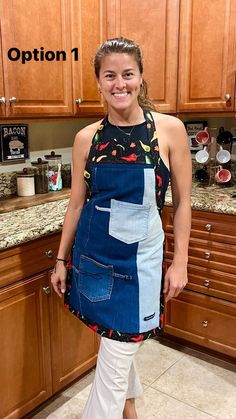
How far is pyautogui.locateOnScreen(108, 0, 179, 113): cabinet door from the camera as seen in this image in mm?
2328

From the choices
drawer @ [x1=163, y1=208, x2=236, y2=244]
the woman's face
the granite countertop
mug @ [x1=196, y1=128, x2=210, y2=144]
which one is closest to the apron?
the woman's face

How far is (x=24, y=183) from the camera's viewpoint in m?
2.28

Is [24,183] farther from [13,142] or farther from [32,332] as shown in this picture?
[32,332]

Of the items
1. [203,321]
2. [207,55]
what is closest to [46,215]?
[203,321]

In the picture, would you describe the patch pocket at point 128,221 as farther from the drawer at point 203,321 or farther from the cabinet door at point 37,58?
the drawer at point 203,321

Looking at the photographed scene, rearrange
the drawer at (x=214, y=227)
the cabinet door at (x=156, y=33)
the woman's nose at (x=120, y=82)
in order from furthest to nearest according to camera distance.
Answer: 1. the cabinet door at (x=156, y=33)
2. the drawer at (x=214, y=227)
3. the woman's nose at (x=120, y=82)

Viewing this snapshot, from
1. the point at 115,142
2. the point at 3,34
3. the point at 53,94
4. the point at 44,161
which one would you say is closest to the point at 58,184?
the point at 44,161

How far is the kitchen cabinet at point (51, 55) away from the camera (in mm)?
1856

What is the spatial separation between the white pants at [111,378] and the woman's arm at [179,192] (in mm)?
253

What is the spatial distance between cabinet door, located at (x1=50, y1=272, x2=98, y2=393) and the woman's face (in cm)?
88

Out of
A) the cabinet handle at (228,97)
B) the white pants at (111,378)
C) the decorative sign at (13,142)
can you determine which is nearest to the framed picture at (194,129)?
the cabinet handle at (228,97)

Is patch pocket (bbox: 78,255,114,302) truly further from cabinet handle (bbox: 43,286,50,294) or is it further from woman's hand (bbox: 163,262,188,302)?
cabinet handle (bbox: 43,286,50,294)

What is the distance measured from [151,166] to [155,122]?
0.17 meters

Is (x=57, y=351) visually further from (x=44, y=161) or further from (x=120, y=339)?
(x=44, y=161)
